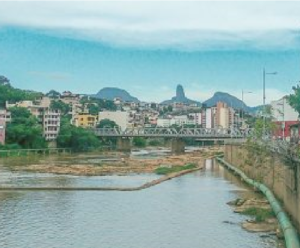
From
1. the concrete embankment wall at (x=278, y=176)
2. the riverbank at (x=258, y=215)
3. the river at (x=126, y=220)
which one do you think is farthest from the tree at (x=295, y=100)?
the riverbank at (x=258, y=215)

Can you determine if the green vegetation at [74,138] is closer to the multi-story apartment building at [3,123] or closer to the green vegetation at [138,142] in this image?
the multi-story apartment building at [3,123]

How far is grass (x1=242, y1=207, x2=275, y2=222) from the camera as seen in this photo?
27030mm

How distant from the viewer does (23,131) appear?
10419 cm

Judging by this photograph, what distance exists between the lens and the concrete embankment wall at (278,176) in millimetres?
24562

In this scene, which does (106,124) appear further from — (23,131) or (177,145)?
(23,131)

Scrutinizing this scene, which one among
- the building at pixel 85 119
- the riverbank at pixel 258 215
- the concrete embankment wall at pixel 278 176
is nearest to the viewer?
the concrete embankment wall at pixel 278 176

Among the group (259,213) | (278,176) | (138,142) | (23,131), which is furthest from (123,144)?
(259,213)

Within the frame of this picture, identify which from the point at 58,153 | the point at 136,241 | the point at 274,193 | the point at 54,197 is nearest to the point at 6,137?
the point at 58,153

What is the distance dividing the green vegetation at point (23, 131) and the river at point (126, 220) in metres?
65.6

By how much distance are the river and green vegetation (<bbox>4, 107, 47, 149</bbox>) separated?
65641 millimetres

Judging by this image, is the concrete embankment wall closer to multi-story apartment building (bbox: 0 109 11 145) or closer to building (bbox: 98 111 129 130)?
multi-story apartment building (bbox: 0 109 11 145)

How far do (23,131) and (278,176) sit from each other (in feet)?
254

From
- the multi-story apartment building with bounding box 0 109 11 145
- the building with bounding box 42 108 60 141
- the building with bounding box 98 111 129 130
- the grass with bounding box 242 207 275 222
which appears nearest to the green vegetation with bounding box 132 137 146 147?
the building with bounding box 98 111 129 130

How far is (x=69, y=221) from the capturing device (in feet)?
90.3
